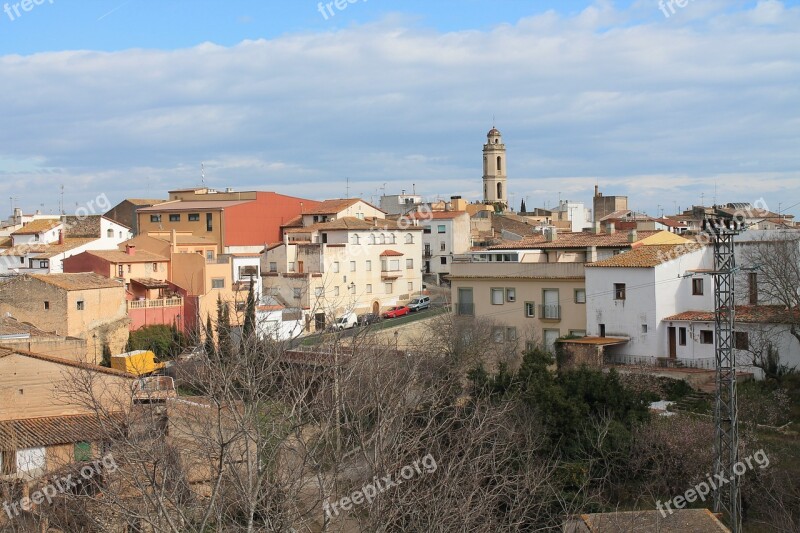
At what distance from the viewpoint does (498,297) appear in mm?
32906

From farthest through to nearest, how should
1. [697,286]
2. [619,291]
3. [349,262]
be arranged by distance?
[349,262] < [619,291] < [697,286]

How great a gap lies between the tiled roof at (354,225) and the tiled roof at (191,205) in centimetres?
411

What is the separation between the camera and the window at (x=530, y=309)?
31828mm

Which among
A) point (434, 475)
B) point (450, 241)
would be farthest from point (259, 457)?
point (450, 241)

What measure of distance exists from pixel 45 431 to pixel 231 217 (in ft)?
104

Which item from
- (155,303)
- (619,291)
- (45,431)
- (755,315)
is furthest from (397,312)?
(45,431)

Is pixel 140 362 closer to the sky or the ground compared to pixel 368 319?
closer to the ground

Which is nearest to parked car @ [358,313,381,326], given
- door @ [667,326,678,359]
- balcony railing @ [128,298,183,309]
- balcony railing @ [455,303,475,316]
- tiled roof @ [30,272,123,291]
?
balcony railing @ [455,303,475,316]

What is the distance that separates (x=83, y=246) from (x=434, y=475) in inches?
1454

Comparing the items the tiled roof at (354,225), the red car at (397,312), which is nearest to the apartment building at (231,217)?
the tiled roof at (354,225)

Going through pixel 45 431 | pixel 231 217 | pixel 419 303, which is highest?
pixel 231 217

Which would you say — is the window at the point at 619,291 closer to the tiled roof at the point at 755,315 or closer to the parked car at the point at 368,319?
the tiled roof at the point at 755,315

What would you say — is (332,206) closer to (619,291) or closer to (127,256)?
(127,256)

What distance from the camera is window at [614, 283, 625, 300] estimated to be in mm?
29234
